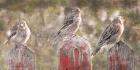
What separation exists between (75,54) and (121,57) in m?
0.29

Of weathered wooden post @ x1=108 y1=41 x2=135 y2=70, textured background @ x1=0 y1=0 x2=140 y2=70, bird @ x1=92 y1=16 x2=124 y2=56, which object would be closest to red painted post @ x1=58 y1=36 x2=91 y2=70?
weathered wooden post @ x1=108 y1=41 x2=135 y2=70

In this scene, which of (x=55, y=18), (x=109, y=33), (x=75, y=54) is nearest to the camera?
(x=75, y=54)

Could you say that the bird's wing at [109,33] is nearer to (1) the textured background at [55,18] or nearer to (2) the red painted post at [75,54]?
(2) the red painted post at [75,54]

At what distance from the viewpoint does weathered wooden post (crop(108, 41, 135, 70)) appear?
3395 mm

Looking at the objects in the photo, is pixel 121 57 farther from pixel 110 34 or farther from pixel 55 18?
pixel 55 18

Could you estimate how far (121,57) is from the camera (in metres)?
3.40

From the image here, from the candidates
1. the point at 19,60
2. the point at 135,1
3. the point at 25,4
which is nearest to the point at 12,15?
the point at 25,4

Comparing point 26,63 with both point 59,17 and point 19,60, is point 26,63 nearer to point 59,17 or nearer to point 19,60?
point 19,60

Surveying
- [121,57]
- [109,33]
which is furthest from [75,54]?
[109,33]

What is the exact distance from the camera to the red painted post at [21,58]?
3373mm

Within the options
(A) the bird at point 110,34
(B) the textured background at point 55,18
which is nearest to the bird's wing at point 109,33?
(A) the bird at point 110,34

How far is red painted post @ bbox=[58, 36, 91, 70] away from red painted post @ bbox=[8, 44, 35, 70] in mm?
186

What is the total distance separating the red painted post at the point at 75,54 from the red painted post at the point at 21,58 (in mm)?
186

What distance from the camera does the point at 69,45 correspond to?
337cm
